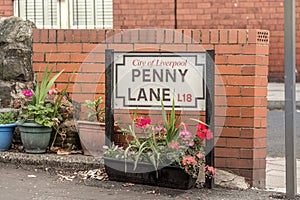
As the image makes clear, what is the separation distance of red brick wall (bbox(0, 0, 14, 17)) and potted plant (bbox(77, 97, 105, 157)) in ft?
32.4

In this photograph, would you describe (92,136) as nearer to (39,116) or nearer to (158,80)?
(39,116)

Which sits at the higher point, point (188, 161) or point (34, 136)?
point (34, 136)

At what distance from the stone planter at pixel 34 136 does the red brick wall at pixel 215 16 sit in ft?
31.6

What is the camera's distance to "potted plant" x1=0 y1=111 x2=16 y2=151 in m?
6.27

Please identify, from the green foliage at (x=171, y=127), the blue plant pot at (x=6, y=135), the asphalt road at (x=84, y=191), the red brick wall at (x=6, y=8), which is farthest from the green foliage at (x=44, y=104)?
the red brick wall at (x=6, y=8)

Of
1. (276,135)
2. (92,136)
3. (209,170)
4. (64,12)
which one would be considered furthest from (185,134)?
(64,12)

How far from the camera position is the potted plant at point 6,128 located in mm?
6270

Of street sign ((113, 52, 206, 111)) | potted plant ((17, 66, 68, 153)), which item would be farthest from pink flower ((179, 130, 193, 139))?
potted plant ((17, 66, 68, 153))

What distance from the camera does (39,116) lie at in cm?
614

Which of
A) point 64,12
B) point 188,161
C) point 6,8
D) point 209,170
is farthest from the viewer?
point 6,8

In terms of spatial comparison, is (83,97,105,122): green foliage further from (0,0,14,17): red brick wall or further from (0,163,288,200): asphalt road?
(0,0,14,17): red brick wall

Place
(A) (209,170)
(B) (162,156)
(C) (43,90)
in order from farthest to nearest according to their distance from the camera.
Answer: (C) (43,90)
(A) (209,170)
(B) (162,156)

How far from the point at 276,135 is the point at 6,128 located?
4420 millimetres

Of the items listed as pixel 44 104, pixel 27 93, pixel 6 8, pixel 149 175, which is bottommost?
pixel 149 175
